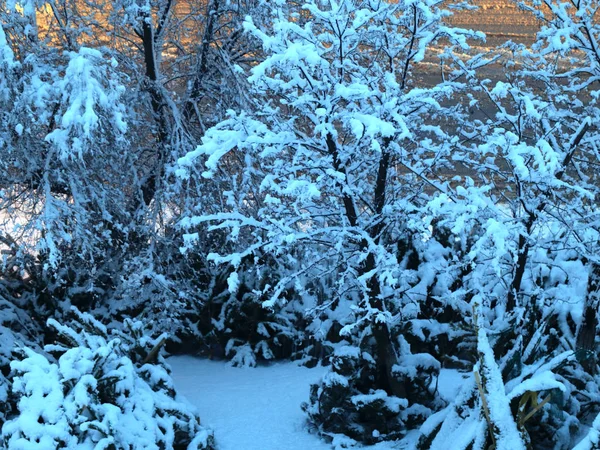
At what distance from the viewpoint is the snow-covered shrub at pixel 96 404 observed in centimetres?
400

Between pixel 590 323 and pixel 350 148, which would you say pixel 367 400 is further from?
pixel 350 148

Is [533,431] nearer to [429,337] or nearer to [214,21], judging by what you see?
[429,337]

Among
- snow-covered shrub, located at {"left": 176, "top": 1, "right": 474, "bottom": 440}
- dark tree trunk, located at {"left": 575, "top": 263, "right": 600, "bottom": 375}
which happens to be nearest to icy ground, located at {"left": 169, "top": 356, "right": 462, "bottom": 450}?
snow-covered shrub, located at {"left": 176, "top": 1, "right": 474, "bottom": 440}

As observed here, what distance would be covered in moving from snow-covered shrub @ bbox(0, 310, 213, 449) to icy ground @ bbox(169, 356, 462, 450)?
527 mm

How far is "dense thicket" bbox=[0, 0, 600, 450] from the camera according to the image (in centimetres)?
438

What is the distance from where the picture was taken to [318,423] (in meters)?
5.64

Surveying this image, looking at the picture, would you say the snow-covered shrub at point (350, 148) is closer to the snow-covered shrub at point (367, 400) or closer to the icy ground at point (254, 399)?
the snow-covered shrub at point (367, 400)

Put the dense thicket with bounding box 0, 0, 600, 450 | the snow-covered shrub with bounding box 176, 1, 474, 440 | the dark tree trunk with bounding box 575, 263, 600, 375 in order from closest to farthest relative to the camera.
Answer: the dense thicket with bounding box 0, 0, 600, 450 → the snow-covered shrub with bounding box 176, 1, 474, 440 → the dark tree trunk with bounding box 575, 263, 600, 375

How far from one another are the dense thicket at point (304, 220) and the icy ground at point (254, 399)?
200 millimetres

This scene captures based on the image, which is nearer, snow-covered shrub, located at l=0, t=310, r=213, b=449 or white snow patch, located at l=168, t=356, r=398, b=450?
snow-covered shrub, located at l=0, t=310, r=213, b=449

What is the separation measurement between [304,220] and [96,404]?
7.05 feet

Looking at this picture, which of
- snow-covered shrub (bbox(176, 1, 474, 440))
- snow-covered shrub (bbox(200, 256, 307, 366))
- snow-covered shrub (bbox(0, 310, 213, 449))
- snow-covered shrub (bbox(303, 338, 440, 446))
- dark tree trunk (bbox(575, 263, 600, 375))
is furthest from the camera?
snow-covered shrub (bbox(200, 256, 307, 366))

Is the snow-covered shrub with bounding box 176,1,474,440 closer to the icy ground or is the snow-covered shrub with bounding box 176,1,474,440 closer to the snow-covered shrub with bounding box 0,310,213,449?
the icy ground

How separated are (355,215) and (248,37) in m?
3.50
